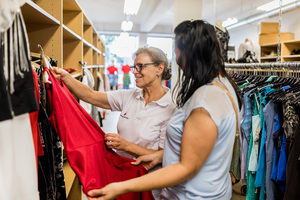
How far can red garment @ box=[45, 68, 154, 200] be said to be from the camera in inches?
54.8

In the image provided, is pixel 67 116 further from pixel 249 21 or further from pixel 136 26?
pixel 136 26

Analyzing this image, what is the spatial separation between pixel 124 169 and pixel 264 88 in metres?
1.51

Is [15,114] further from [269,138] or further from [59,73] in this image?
[269,138]

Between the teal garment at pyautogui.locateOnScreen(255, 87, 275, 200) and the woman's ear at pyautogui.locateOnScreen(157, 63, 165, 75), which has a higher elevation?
the woman's ear at pyautogui.locateOnScreen(157, 63, 165, 75)

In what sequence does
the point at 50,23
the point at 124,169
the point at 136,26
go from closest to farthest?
the point at 124,169 < the point at 50,23 < the point at 136,26

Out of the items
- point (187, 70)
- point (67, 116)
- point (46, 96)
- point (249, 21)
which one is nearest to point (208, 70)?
point (187, 70)

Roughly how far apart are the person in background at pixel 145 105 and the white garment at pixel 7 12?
105 centimetres

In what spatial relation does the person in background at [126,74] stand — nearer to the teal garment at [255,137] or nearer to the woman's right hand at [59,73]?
the teal garment at [255,137]

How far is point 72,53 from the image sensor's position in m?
3.43

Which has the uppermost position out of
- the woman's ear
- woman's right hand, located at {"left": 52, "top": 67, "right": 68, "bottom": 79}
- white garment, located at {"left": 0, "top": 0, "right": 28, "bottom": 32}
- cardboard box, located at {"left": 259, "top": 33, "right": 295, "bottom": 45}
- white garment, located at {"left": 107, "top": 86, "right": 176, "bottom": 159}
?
cardboard box, located at {"left": 259, "top": 33, "right": 295, "bottom": 45}

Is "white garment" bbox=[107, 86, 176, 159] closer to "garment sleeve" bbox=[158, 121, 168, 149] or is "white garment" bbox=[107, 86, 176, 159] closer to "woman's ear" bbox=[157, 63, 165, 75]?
"garment sleeve" bbox=[158, 121, 168, 149]

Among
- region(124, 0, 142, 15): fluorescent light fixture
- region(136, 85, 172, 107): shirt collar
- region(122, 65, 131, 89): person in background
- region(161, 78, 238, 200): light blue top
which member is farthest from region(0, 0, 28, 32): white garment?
region(124, 0, 142, 15): fluorescent light fixture

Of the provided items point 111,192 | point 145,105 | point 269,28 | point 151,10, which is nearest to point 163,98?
point 145,105

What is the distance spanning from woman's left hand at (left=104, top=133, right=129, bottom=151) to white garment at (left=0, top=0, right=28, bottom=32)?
103 centimetres
